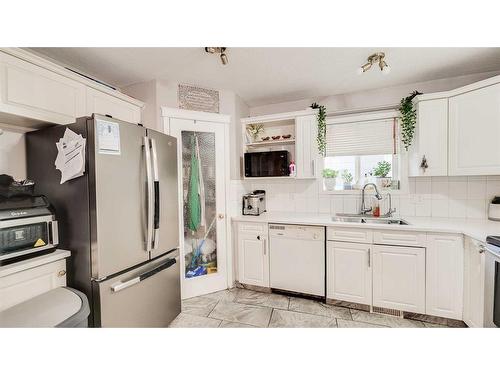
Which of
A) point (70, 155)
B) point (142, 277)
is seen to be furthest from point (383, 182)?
point (70, 155)

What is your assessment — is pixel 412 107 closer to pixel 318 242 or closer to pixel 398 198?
pixel 398 198

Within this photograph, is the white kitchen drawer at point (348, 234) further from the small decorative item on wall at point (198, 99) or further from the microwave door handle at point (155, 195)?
the small decorative item on wall at point (198, 99)

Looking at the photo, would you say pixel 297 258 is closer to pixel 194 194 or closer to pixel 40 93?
pixel 194 194

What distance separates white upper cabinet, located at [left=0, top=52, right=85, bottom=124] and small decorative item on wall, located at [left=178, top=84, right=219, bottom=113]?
90cm

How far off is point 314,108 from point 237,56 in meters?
1.13

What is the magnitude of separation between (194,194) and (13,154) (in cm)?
141

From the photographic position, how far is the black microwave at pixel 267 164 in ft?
8.46

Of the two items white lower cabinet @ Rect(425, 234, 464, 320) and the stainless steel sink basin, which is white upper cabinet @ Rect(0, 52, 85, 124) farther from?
white lower cabinet @ Rect(425, 234, 464, 320)

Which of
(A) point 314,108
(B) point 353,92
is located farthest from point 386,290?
(B) point 353,92

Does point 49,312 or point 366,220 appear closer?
point 49,312

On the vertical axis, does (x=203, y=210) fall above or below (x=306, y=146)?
below

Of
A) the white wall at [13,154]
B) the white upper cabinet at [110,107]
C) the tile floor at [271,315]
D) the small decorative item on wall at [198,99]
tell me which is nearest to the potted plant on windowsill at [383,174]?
the tile floor at [271,315]

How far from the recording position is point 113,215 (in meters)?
1.35

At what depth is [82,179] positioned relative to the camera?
51.3 inches
